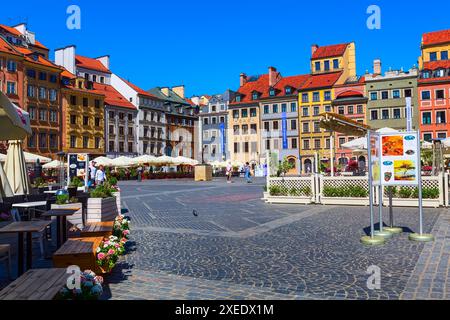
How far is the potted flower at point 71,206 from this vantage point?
9.39 meters

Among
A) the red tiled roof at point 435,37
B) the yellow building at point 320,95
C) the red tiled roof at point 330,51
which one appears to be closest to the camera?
the red tiled roof at point 435,37

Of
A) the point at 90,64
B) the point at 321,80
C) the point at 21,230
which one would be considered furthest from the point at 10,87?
the point at 21,230

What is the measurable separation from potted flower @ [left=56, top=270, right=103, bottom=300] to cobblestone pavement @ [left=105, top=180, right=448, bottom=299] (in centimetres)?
88

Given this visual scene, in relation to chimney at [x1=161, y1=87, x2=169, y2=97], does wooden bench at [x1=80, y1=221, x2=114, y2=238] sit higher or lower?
lower

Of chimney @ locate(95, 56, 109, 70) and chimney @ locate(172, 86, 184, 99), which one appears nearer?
chimney @ locate(95, 56, 109, 70)

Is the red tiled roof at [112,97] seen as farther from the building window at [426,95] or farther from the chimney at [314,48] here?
the building window at [426,95]

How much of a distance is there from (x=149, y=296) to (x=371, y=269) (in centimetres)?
329

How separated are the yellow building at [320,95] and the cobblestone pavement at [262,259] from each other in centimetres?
5084

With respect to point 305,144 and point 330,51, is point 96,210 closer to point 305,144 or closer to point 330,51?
point 305,144

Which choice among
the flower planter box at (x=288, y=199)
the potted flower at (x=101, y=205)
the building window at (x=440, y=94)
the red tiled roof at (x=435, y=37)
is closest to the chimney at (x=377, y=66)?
the red tiled roof at (x=435, y=37)

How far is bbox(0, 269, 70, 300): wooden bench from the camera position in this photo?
11.7 ft

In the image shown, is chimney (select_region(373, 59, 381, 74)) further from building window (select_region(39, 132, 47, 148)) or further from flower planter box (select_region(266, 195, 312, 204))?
flower planter box (select_region(266, 195, 312, 204))

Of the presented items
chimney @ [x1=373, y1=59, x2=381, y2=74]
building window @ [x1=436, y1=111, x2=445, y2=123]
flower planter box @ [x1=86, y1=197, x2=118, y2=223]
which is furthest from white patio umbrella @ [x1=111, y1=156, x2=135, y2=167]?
building window @ [x1=436, y1=111, x2=445, y2=123]

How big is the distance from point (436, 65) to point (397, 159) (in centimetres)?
5361
